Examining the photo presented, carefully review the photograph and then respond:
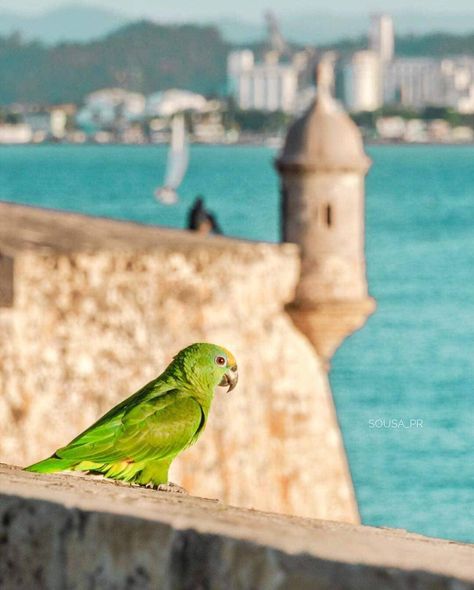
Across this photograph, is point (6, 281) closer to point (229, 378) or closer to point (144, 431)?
point (229, 378)

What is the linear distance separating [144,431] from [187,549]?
1.26 meters

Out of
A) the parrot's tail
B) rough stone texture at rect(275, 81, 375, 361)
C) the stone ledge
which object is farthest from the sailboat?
the parrot's tail

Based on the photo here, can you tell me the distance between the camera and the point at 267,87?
184 meters

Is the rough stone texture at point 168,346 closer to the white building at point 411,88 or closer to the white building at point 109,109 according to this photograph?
the white building at point 109,109

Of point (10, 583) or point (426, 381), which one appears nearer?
point (10, 583)

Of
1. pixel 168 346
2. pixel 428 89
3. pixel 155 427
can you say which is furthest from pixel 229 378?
pixel 428 89

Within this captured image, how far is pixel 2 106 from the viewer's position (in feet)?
641

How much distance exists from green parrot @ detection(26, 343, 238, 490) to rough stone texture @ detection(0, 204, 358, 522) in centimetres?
582

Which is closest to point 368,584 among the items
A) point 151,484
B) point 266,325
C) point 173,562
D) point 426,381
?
point 173,562

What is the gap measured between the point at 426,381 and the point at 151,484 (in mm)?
32423

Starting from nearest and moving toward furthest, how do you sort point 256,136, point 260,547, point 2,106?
point 260,547, point 256,136, point 2,106

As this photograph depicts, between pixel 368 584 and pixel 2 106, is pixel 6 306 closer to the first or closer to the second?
pixel 368 584

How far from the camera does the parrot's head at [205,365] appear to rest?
449 centimetres

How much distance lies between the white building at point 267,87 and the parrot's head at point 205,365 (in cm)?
17525
